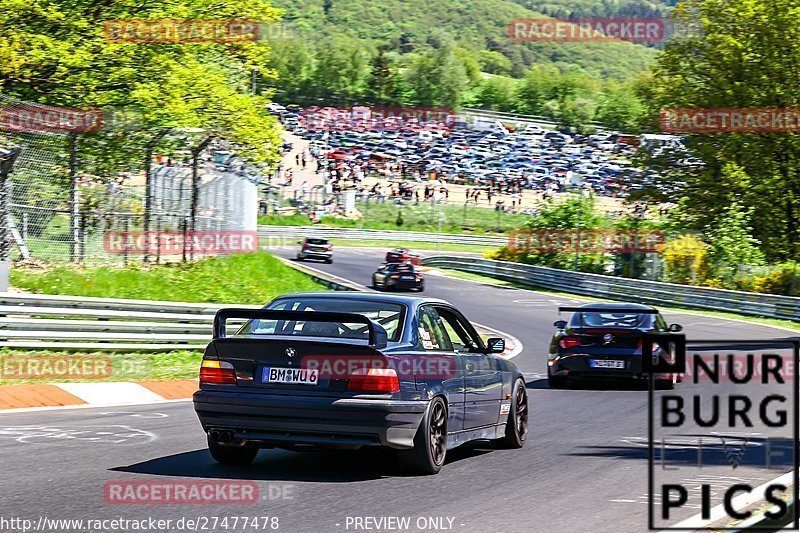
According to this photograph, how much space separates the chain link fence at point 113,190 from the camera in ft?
62.7

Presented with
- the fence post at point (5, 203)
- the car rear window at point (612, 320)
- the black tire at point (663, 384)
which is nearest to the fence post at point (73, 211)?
the fence post at point (5, 203)

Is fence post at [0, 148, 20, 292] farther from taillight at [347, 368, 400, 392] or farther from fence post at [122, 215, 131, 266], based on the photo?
taillight at [347, 368, 400, 392]

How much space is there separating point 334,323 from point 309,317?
574 millimetres

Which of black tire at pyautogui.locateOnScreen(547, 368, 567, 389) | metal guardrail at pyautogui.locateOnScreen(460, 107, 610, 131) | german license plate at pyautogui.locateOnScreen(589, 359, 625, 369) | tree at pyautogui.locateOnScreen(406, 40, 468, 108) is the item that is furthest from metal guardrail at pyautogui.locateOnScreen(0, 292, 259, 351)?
tree at pyautogui.locateOnScreen(406, 40, 468, 108)

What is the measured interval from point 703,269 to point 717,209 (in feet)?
11.6

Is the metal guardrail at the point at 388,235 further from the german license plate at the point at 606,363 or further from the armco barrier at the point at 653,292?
the german license plate at the point at 606,363

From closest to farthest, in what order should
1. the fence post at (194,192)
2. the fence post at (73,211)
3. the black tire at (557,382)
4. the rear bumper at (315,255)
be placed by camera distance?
the black tire at (557,382) → the fence post at (73,211) → the fence post at (194,192) → the rear bumper at (315,255)

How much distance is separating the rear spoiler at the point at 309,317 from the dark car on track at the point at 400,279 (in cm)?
3666

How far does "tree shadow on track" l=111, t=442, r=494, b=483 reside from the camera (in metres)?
8.45

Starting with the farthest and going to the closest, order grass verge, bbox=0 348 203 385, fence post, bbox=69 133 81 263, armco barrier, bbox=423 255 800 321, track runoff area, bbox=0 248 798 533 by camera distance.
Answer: armco barrier, bbox=423 255 800 321, fence post, bbox=69 133 81 263, grass verge, bbox=0 348 203 385, track runoff area, bbox=0 248 798 533

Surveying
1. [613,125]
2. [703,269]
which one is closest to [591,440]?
Answer: [703,269]

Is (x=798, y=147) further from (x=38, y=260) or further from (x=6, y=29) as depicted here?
(x=38, y=260)

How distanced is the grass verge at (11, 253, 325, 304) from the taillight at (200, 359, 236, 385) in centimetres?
1112

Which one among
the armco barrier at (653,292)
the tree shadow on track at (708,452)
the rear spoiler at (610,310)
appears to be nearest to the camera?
the tree shadow on track at (708,452)
